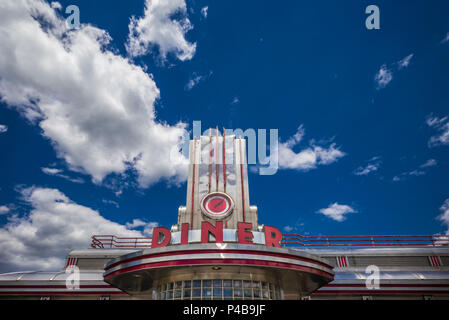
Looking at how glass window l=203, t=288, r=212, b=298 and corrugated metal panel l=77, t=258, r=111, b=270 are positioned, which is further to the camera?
corrugated metal panel l=77, t=258, r=111, b=270

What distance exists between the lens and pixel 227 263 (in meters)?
13.2

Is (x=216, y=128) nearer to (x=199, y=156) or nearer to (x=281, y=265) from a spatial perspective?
(x=199, y=156)

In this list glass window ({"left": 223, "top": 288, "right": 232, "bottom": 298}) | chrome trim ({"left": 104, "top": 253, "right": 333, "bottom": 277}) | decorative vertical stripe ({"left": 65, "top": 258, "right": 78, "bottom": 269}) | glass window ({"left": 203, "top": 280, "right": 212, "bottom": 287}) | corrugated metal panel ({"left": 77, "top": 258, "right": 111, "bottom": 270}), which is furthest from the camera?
corrugated metal panel ({"left": 77, "top": 258, "right": 111, "bottom": 270})

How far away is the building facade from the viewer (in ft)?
45.5

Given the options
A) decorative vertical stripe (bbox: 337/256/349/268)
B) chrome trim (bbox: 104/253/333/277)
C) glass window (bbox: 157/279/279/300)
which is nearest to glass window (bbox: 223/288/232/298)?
glass window (bbox: 157/279/279/300)

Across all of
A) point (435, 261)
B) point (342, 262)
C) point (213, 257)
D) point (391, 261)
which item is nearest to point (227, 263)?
point (213, 257)

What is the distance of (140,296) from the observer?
21219 mm

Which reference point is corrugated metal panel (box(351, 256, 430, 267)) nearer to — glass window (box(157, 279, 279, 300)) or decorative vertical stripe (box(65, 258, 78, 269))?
glass window (box(157, 279, 279, 300))

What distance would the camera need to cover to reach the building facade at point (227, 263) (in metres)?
13.9

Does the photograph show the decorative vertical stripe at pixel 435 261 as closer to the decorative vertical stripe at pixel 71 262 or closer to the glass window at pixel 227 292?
the glass window at pixel 227 292

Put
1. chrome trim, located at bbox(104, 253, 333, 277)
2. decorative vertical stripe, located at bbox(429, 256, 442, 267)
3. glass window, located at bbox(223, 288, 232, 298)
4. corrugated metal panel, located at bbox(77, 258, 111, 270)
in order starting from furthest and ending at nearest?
corrugated metal panel, located at bbox(77, 258, 111, 270) → decorative vertical stripe, located at bbox(429, 256, 442, 267) → glass window, located at bbox(223, 288, 232, 298) → chrome trim, located at bbox(104, 253, 333, 277)

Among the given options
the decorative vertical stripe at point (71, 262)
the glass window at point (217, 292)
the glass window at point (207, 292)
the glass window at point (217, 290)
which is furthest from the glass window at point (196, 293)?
the decorative vertical stripe at point (71, 262)
